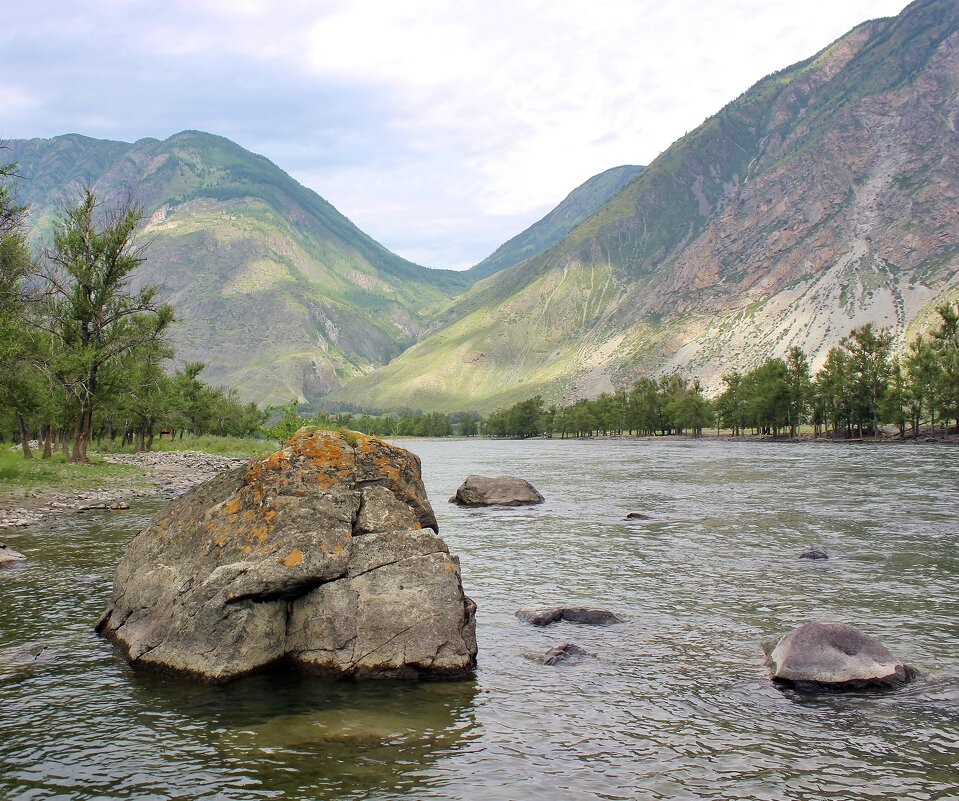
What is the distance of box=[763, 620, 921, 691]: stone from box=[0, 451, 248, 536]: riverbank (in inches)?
1134

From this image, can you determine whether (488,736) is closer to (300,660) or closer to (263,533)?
(300,660)

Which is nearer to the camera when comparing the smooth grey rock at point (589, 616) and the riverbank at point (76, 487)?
the smooth grey rock at point (589, 616)

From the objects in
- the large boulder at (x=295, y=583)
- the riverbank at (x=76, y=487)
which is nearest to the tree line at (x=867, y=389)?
the riverbank at (x=76, y=487)

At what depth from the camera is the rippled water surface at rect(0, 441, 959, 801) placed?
33.4 ft

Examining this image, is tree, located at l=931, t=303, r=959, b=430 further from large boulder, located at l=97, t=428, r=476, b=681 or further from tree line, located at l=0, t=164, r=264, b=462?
large boulder, located at l=97, t=428, r=476, b=681

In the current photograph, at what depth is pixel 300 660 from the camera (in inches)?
587

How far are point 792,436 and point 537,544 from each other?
6239 inches

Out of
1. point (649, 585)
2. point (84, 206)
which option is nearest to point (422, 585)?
point (649, 585)

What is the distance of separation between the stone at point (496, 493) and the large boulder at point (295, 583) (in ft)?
99.9

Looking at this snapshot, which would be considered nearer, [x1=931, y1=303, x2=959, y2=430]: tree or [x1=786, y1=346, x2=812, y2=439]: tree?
[x1=931, y1=303, x2=959, y2=430]: tree

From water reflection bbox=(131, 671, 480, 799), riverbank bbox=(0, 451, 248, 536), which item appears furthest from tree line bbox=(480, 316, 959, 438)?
water reflection bbox=(131, 671, 480, 799)

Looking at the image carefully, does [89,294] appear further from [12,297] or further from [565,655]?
[565,655]

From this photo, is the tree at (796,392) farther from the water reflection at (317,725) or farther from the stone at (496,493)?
the water reflection at (317,725)

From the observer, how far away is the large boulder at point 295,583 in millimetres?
14758
